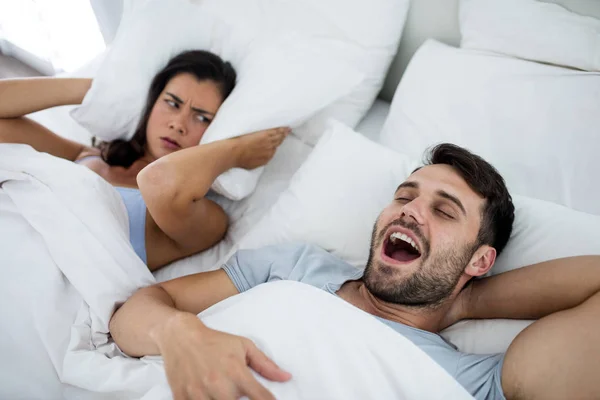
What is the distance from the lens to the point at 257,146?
1.34 meters

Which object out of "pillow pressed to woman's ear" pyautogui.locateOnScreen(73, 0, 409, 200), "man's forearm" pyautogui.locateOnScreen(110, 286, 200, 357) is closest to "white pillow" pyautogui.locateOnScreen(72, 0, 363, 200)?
"pillow pressed to woman's ear" pyautogui.locateOnScreen(73, 0, 409, 200)

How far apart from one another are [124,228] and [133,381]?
19.5 inches

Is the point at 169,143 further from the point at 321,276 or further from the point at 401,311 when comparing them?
the point at 401,311

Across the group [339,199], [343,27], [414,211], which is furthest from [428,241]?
[343,27]

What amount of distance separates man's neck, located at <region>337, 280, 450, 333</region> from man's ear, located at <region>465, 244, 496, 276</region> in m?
0.10

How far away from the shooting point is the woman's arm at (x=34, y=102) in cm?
132

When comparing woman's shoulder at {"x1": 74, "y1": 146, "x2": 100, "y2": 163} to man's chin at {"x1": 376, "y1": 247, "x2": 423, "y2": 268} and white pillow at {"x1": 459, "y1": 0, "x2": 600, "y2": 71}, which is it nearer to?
man's chin at {"x1": 376, "y1": 247, "x2": 423, "y2": 268}

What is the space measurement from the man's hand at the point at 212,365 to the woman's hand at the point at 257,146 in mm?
641

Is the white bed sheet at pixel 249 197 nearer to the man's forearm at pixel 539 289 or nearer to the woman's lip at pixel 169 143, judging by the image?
the woman's lip at pixel 169 143

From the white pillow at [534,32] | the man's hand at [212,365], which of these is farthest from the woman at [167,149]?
the white pillow at [534,32]

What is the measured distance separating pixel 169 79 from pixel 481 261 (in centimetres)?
119

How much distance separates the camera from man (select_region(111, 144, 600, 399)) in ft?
2.41

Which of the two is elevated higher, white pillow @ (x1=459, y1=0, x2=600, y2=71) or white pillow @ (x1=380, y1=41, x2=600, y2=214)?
white pillow @ (x1=459, y1=0, x2=600, y2=71)

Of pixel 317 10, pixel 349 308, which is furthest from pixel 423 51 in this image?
pixel 349 308
